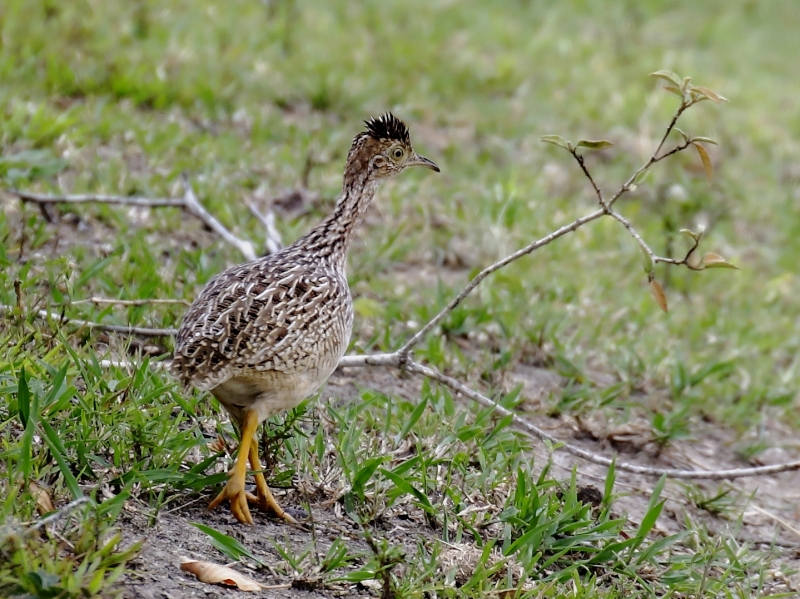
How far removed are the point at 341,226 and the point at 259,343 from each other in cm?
113

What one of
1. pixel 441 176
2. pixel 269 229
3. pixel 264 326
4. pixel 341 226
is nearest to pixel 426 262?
pixel 269 229

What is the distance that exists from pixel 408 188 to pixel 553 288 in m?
1.48

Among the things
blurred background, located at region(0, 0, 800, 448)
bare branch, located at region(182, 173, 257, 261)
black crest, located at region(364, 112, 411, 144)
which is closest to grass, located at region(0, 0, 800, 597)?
blurred background, located at region(0, 0, 800, 448)

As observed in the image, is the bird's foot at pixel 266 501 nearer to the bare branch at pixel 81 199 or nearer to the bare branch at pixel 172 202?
the bare branch at pixel 172 202

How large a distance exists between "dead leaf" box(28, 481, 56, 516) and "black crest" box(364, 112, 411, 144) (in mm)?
2384

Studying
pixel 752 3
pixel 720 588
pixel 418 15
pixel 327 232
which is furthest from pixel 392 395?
pixel 752 3

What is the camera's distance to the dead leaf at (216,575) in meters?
3.61

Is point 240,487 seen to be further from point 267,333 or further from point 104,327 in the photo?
point 104,327

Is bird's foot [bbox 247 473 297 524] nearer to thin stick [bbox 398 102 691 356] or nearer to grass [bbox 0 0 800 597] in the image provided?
grass [bbox 0 0 800 597]

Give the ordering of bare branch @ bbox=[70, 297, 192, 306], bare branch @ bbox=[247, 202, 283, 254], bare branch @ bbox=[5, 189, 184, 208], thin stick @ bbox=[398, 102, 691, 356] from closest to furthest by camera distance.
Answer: thin stick @ bbox=[398, 102, 691, 356] → bare branch @ bbox=[70, 297, 192, 306] → bare branch @ bbox=[5, 189, 184, 208] → bare branch @ bbox=[247, 202, 283, 254]

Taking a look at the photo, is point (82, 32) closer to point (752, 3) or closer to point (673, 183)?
point (673, 183)

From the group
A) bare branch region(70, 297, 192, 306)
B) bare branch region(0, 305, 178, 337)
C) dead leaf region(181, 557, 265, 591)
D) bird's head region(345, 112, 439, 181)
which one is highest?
bird's head region(345, 112, 439, 181)

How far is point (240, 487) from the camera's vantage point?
401 centimetres

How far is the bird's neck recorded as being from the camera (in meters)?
4.93
